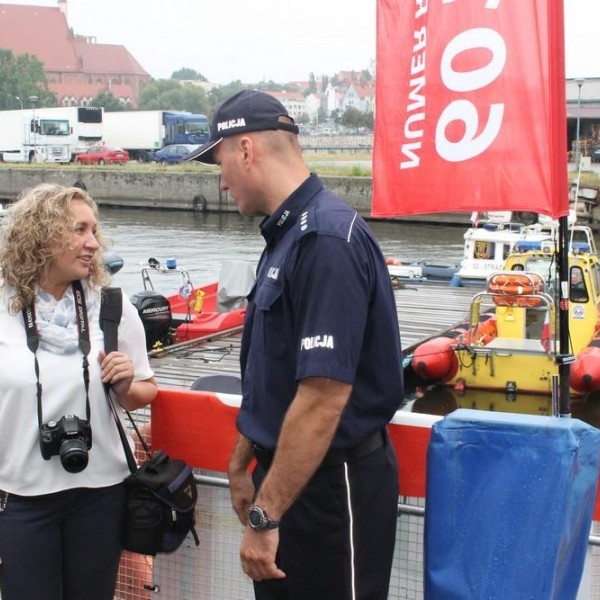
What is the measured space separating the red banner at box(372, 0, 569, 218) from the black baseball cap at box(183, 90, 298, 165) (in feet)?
5.37

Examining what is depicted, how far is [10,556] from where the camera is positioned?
3227 mm

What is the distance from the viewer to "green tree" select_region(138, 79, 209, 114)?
165 metres

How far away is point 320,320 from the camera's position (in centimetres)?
255

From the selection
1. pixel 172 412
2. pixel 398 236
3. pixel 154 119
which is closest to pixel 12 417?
pixel 172 412

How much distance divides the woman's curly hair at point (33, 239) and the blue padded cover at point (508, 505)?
135cm

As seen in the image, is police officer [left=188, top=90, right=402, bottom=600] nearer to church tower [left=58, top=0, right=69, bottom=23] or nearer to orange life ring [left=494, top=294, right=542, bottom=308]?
orange life ring [left=494, top=294, right=542, bottom=308]

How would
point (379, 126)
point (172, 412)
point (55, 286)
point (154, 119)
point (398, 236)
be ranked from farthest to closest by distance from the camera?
point (154, 119) < point (398, 236) < point (379, 126) < point (172, 412) < point (55, 286)

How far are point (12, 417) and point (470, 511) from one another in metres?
1.45

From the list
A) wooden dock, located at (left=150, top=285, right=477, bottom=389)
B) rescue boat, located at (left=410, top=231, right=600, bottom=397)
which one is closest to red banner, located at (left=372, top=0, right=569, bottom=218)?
wooden dock, located at (left=150, top=285, right=477, bottom=389)

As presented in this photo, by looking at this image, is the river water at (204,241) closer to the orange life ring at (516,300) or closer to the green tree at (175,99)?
the orange life ring at (516,300)

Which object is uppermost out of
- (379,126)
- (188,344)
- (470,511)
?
(379,126)

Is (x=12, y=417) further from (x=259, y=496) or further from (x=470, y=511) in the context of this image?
(x=470, y=511)

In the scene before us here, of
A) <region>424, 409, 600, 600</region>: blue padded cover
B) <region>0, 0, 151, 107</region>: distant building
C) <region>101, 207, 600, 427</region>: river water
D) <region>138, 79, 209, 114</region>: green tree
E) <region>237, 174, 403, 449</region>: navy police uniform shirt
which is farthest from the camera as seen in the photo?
<region>0, 0, 151, 107</region>: distant building

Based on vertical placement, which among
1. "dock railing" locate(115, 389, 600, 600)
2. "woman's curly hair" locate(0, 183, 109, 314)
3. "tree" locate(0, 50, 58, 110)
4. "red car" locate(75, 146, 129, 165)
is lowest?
"dock railing" locate(115, 389, 600, 600)
